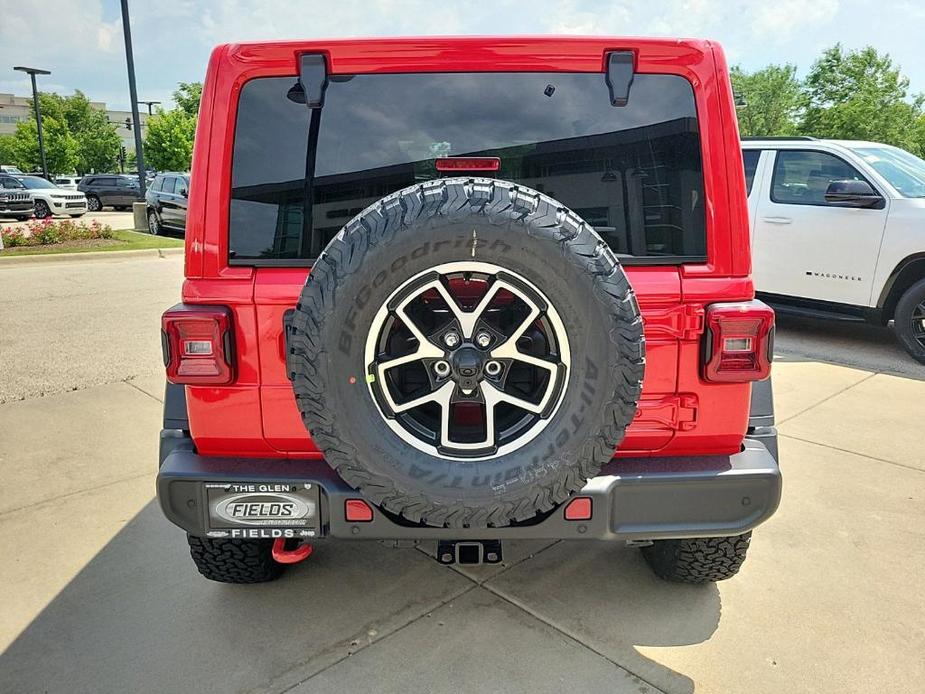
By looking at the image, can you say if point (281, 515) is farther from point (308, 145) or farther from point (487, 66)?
point (487, 66)

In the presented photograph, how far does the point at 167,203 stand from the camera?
17.2 metres

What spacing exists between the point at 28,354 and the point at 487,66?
19.8ft

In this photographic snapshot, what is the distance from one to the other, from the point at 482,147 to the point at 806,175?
5.90m

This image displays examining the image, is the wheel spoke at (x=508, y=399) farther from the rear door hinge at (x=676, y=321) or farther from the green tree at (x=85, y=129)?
the green tree at (x=85, y=129)

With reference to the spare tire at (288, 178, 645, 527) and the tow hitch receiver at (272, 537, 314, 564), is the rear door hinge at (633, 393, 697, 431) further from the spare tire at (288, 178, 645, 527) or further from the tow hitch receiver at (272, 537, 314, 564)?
the tow hitch receiver at (272, 537, 314, 564)

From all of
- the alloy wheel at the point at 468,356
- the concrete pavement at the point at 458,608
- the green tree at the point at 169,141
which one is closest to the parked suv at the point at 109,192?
the green tree at the point at 169,141

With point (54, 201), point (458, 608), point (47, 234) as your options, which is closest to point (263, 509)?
point (458, 608)

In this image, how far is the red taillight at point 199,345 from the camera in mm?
2254

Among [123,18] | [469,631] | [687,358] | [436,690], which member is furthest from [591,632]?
[123,18]

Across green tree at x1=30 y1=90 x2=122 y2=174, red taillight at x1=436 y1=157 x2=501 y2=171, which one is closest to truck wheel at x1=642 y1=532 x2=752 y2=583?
red taillight at x1=436 y1=157 x2=501 y2=171

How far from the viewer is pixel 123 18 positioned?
16328mm

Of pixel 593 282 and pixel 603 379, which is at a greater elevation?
pixel 593 282

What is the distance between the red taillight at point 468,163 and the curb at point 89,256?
1034 centimetres

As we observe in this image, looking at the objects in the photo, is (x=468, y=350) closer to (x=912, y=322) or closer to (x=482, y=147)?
(x=482, y=147)
